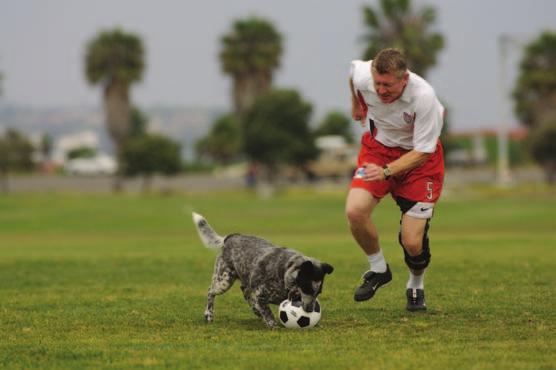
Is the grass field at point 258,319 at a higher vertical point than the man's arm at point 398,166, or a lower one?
lower

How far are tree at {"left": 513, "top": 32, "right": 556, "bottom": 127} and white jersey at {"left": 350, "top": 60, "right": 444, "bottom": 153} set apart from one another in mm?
78290

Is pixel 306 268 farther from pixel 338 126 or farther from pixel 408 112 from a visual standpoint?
pixel 338 126

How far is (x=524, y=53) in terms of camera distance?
296 feet

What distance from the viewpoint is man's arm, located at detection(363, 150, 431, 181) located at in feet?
34.1

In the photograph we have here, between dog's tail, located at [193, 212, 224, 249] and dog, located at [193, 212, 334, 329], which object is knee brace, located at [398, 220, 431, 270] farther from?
dog's tail, located at [193, 212, 224, 249]

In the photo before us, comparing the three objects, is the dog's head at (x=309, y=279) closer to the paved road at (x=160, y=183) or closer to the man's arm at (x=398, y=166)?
the man's arm at (x=398, y=166)

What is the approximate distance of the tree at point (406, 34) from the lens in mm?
73438

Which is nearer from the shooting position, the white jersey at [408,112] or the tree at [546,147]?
the white jersey at [408,112]

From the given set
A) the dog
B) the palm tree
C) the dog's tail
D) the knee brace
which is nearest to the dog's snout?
the dog

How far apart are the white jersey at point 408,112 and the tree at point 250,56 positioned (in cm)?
7590

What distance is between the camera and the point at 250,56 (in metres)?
86.9

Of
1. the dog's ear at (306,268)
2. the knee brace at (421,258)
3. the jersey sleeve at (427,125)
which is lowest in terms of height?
the knee brace at (421,258)

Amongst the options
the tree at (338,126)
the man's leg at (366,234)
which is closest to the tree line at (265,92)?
the tree at (338,126)

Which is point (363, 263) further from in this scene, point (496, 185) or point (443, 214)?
point (496, 185)
